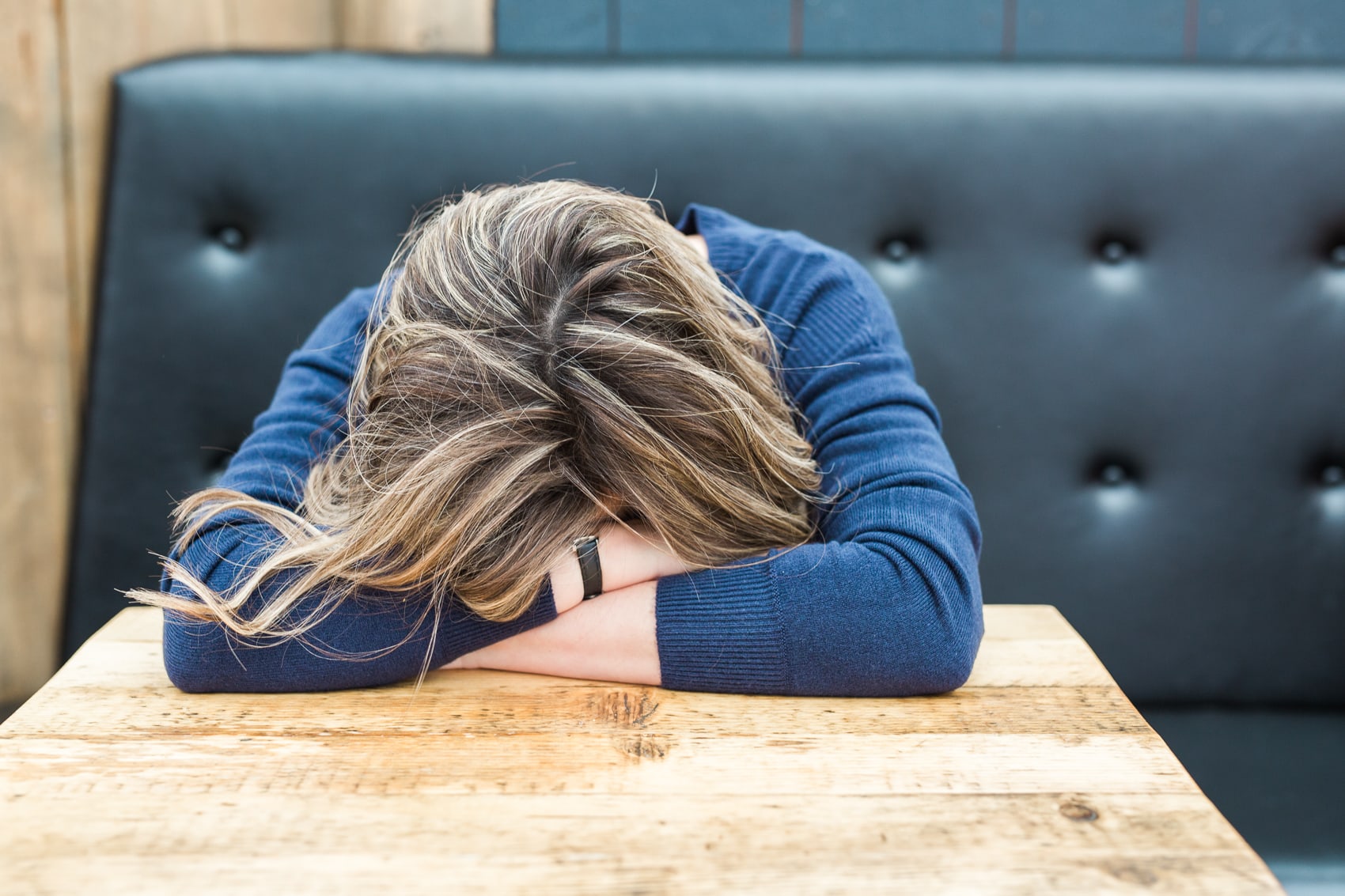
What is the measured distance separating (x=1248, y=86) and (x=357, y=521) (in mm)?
1069

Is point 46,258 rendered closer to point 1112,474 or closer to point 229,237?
point 229,237

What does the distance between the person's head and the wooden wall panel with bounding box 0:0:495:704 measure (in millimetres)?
513

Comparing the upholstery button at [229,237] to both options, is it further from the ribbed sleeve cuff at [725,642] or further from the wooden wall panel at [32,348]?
the ribbed sleeve cuff at [725,642]

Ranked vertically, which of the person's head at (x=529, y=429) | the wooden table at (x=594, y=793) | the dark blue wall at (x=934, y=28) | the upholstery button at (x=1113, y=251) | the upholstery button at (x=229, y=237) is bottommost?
the wooden table at (x=594, y=793)

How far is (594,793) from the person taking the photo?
53 cm

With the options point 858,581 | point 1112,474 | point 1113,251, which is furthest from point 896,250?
point 858,581

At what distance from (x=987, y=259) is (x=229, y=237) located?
88 cm

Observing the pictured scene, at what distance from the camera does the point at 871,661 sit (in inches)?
27.0

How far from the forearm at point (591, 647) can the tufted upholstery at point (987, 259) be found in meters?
0.57

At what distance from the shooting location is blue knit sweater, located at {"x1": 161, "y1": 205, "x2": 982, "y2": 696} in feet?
2.24

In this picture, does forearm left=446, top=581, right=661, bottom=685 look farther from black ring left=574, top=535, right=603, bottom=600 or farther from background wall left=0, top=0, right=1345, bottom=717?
background wall left=0, top=0, right=1345, bottom=717

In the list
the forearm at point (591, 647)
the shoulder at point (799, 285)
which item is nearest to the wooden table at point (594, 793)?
the forearm at point (591, 647)

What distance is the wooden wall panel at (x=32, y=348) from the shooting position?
1.08 metres

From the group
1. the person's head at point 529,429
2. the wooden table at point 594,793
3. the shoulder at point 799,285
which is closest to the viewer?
the wooden table at point 594,793
